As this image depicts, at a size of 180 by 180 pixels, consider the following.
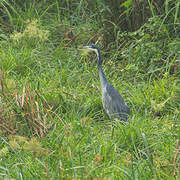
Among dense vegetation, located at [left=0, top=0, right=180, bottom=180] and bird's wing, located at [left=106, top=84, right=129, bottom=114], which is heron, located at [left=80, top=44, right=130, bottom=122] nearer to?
bird's wing, located at [left=106, top=84, right=129, bottom=114]


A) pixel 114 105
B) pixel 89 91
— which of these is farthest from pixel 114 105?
pixel 89 91

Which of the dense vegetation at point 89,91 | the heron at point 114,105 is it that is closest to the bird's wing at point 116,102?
the heron at point 114,105

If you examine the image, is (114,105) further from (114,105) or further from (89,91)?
(89,91)

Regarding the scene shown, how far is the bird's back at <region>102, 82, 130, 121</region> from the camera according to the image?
4.24 metres

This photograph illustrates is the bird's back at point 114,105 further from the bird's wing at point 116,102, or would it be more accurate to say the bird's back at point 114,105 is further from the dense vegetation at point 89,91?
the dense vegetation at point 89,91

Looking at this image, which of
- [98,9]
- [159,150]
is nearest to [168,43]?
[98,9]

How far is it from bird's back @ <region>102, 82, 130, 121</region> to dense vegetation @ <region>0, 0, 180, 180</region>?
5.0 inches

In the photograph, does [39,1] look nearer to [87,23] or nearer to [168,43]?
[87,23]

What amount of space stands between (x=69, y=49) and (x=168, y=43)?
1.49 m

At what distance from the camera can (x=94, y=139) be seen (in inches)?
142

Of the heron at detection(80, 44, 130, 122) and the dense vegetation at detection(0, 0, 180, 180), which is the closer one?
the dense vegetation at detection(0, 0, 180, 180)

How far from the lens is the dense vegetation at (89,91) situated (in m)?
3.01

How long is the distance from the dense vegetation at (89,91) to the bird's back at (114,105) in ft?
0.42

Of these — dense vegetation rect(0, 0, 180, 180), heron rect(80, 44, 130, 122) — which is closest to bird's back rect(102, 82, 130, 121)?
heron rect(80, 44, 130, 122)
